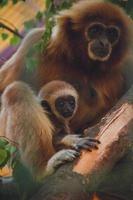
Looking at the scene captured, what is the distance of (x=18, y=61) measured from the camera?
20.4ft

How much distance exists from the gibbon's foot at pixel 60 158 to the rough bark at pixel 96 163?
0.12 m

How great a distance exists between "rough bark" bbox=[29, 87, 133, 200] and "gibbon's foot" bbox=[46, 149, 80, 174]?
0.39 ft

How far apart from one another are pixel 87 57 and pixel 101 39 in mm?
254

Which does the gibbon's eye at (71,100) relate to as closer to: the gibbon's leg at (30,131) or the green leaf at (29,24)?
the gibbon's leg at (30,131)

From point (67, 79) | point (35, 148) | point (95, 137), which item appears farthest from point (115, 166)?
point (67, 79)

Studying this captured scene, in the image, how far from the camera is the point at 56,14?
630 cm

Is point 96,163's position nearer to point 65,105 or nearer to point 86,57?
point 65,105

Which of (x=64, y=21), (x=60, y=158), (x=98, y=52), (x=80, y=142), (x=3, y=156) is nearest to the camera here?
(x=3, y=156)

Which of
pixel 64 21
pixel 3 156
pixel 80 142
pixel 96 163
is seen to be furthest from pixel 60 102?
pixel 3 156

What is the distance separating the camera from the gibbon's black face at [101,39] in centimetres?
618

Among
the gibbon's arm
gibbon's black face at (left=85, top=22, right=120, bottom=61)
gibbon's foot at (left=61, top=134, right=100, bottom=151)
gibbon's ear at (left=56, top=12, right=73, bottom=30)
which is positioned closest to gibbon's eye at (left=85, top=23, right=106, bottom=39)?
gibbon's black face at (left=85, top=22, right=120, bottom=61)

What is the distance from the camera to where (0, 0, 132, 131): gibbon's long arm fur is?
6.18 m

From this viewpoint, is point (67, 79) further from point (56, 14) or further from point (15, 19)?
point (15, 19)

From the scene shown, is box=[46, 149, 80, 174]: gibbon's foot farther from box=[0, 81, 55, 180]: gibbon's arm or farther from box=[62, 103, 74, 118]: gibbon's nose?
box=[62, 103, 74, 118]: gibbon's nose
